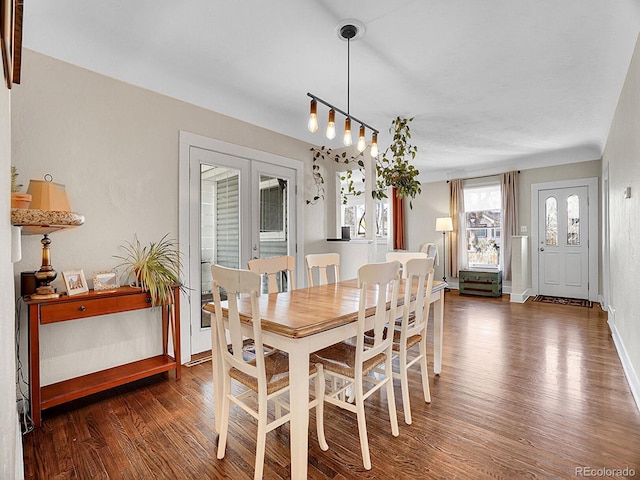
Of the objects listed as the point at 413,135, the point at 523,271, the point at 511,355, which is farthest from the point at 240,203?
the point at 523,271

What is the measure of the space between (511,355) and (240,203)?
122 inches

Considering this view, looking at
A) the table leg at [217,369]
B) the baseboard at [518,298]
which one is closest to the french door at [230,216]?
the table leg at [217,369]

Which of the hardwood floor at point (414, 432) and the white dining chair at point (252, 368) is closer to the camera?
the white dining chair at point (252, 368)

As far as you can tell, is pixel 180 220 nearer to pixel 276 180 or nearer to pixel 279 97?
pixel 276 180

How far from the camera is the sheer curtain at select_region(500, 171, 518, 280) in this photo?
247 inches

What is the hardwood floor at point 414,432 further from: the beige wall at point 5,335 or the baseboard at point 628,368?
the beige wall at point 5,335

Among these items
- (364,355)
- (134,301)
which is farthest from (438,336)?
(134,301)

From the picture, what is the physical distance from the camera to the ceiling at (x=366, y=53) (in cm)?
212

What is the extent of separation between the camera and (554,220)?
19.6ft

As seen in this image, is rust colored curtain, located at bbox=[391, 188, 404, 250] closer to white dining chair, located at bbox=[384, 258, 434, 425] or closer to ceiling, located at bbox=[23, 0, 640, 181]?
ceiling, located at bbox=[23, 0, 640, 181]

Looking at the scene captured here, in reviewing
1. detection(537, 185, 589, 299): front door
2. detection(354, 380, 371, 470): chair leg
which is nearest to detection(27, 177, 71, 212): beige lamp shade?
detection(354, 380, 371, 470): chair leg

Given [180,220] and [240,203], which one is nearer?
[180,220]

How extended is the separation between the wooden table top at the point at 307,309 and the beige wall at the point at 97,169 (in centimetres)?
130

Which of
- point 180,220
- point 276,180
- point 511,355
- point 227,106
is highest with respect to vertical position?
point 227,106
